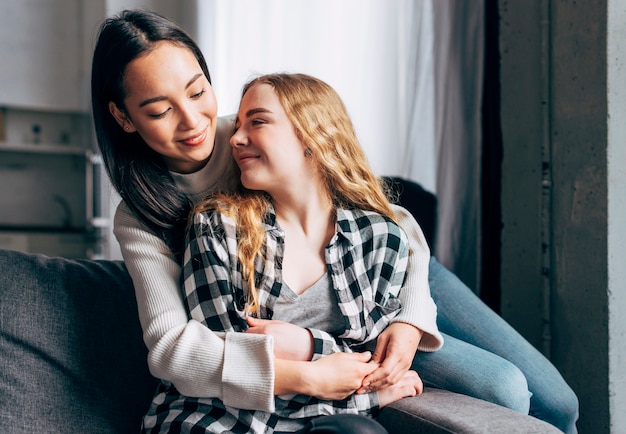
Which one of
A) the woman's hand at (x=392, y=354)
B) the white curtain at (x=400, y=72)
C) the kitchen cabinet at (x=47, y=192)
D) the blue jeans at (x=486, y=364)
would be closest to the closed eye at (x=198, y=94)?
the woman's hand at (x=392, y=354)

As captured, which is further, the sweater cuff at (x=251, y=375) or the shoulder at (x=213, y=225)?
the shoulder at (x=213, y=225)

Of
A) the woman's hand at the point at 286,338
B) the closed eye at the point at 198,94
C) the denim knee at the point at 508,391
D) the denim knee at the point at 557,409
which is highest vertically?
the closed eye at the point at 198,94

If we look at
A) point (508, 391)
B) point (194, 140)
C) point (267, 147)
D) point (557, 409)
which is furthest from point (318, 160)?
point (557, 409)

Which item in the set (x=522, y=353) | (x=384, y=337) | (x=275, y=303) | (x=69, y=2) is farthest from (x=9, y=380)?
(x=69, y=2)

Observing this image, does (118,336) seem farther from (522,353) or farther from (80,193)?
(80,193)

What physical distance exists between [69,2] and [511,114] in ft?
13.9

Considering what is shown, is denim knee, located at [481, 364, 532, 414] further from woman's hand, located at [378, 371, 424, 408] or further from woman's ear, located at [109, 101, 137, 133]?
woman's ear, located at [109, 101, 137, 133]

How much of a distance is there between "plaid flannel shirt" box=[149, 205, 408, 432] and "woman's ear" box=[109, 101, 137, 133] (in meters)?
0.29

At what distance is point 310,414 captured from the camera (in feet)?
3.91

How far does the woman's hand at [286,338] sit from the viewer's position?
119 centimetres

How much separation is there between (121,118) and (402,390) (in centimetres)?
82

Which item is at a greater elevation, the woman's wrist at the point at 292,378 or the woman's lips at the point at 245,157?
the woman's lips at the point at 245,157

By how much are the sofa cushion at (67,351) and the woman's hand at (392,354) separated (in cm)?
52

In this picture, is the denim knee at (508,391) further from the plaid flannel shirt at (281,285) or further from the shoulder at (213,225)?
the shoulder at (213,225)
